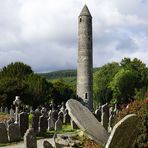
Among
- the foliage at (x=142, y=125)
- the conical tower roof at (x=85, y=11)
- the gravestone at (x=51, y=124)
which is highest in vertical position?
the conical tower roof at (x=85, y=11)

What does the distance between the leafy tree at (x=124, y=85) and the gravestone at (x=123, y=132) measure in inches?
2804

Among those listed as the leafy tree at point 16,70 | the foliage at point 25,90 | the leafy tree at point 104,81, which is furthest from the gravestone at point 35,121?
the leafy tree at point 104,81

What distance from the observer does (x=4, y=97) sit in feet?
186

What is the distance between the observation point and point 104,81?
3504 inches

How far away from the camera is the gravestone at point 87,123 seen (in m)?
8.23

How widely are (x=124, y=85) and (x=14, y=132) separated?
58187 millimetres

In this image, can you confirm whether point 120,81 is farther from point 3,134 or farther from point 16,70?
point 3,134

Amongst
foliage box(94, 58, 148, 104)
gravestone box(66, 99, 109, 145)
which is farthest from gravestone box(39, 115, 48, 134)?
foliage box(94, 58, 148, 104)

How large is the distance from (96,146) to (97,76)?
78.7 m

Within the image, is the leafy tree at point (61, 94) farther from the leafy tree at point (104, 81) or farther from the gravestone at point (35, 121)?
the gravestone at point (35, 121)

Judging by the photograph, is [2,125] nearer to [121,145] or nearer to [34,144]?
[34,144]

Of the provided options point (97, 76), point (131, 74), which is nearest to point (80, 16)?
point (131, 74)

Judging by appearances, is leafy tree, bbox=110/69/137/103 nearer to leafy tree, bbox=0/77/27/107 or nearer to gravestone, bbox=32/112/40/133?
leafy tree, bbox=0/77/27/107

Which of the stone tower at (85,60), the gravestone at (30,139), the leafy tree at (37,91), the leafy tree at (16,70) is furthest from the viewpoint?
the leafy tree at (16,70)
